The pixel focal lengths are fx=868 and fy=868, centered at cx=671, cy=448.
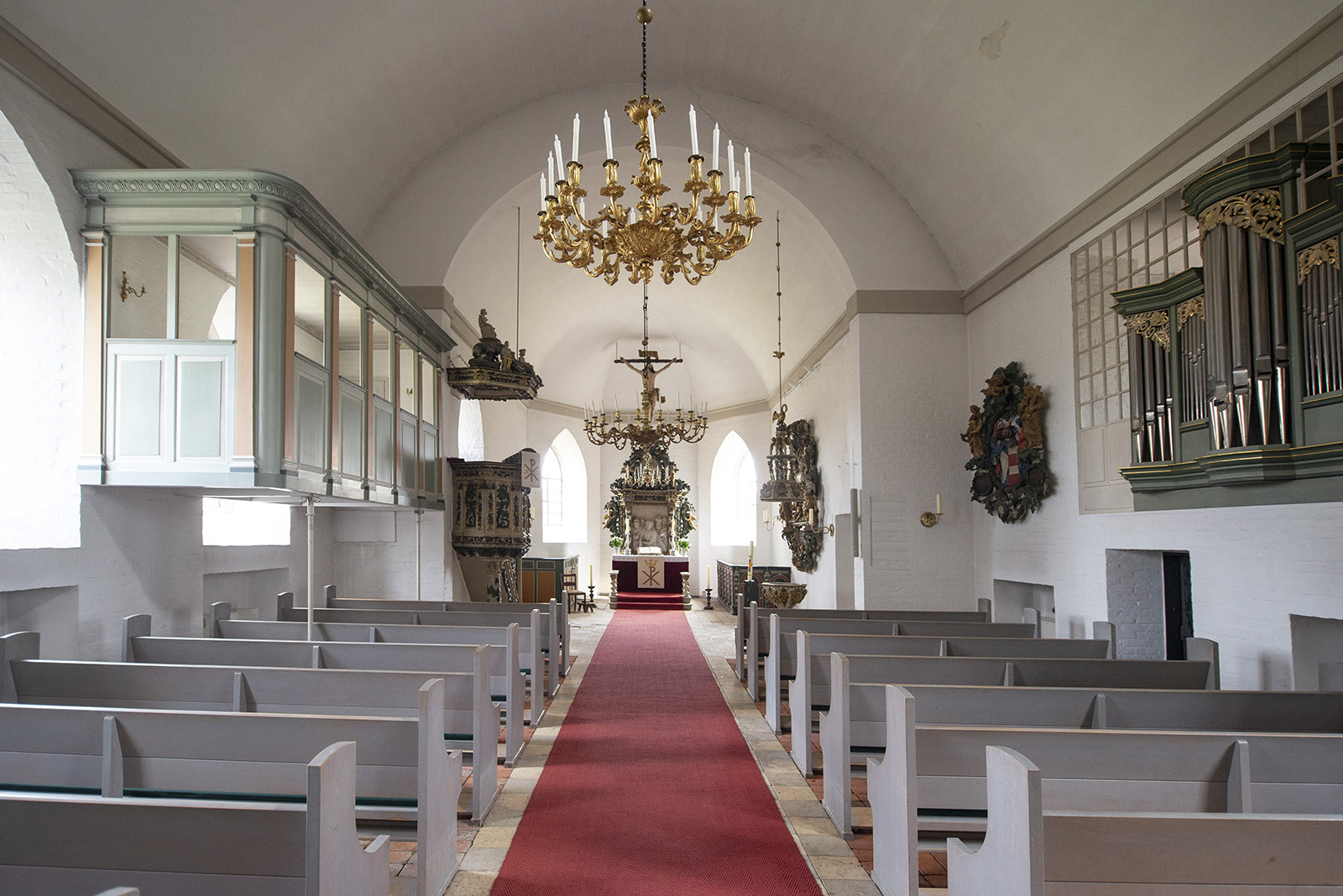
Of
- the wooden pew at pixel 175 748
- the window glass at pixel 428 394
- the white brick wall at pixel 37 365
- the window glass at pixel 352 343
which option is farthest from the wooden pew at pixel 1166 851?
the window glass at pixel 428 394

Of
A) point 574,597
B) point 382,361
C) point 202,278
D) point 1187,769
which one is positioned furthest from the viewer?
point 574,597

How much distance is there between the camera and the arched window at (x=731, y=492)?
2066cm

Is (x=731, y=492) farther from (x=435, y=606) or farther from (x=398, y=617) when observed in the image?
(x=398, y=617)

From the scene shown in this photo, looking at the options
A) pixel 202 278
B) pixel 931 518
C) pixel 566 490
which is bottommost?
pixel 931 518

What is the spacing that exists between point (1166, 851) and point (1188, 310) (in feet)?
15.0

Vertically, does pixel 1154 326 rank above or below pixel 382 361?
below

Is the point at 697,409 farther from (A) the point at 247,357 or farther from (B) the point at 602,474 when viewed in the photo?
(A) the point at 247,357

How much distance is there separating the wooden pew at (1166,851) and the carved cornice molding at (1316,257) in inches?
142

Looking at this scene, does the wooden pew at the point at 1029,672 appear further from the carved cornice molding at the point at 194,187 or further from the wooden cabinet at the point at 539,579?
the wooden cabinet at the point at 539,579

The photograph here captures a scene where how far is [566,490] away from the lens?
20.8m

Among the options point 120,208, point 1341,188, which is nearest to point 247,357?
point 120,208

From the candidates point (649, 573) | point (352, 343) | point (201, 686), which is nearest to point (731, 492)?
point (649, 573)

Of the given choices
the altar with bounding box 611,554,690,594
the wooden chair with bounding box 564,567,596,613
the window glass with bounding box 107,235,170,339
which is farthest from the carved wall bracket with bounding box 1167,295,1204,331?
the altar with bounding box 611,554,690,594

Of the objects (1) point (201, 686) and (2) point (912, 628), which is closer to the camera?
(1) point (201, 686)
